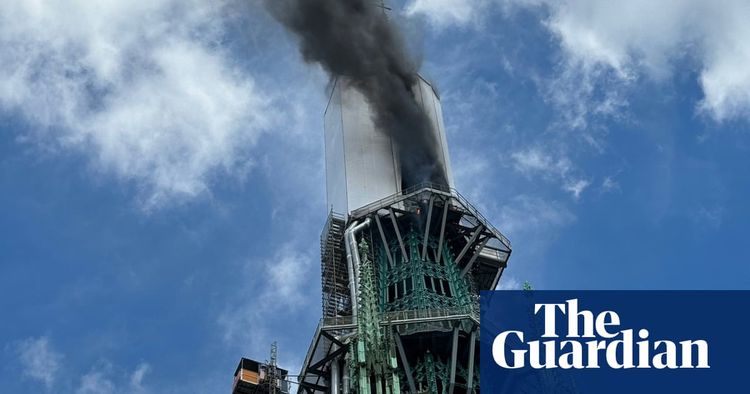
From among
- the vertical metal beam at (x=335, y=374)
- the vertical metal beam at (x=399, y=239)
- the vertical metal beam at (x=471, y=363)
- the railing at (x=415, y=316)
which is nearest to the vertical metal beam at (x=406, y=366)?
the railing at (x=415, y=316)

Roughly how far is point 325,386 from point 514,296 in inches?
846

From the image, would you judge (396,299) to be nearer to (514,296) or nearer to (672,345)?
(514,296)

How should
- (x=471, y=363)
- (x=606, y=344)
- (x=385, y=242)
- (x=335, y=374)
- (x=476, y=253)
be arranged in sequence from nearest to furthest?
(x=606, y=344) < (x=471, y=363) < (x=335, y=374) < (x=385, y=242) < (x=476, y=253)

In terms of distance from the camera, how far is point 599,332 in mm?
74312

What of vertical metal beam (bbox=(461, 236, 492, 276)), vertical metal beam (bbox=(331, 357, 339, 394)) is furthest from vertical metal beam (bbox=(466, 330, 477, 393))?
vertical metal beam (bbox=(461, 236, 492, 276))

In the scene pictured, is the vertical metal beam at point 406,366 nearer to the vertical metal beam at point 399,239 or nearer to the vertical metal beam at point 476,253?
the vertical metal beam at point 399,239

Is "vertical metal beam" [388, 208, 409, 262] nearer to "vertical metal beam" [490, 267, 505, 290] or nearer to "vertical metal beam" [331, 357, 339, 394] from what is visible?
"vertical metal beam" [490, 267, 505, 290]

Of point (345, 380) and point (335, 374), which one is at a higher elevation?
point (335, 374)

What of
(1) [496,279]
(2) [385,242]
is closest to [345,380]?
(2) [385,242]

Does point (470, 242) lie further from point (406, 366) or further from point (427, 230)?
point (406, 366)

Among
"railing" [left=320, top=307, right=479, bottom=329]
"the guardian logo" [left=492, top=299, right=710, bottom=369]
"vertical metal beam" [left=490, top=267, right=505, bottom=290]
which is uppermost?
"vertical metal beam" [left=490, top=267, right=505, bottom=290]

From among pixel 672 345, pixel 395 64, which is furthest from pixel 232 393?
pixel 672 345

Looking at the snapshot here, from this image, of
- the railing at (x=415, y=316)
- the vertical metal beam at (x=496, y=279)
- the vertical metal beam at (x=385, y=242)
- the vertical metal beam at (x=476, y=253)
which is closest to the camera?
the railing at (x=415, y=316)

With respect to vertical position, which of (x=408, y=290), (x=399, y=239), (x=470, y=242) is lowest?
(x=408, y=290)
